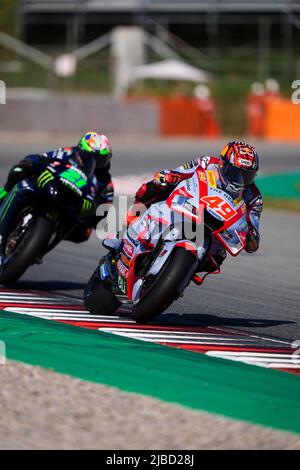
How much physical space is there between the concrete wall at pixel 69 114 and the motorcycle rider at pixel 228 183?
25.1 m

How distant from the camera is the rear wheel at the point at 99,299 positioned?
8.92m

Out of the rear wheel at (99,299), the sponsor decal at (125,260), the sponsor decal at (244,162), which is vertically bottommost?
the rear wheel at (99,299)

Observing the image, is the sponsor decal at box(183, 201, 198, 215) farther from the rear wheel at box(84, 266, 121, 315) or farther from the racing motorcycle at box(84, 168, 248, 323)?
the rear wheel at box(84, 266, 121, 315)

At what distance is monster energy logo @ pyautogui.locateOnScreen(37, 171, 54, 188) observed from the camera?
1030 cm

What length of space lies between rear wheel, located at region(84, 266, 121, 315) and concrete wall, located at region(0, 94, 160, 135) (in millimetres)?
24713

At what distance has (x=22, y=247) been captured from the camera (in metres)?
10.0

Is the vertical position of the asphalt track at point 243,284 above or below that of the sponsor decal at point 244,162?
below

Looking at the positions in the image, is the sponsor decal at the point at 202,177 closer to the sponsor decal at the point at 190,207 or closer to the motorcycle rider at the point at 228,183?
the motorcycle rider at the point at 228,183

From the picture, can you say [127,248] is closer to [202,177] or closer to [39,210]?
[202,177]

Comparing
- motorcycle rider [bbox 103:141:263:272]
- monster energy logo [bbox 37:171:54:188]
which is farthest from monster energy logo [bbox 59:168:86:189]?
motorcycle rider [bbox 103:141:263:272]

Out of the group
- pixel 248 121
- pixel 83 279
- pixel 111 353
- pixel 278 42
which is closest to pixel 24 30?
pixel 278 42

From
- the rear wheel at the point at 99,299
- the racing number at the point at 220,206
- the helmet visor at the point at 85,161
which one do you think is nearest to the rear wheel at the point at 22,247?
the helmet visor at the point at 85,161

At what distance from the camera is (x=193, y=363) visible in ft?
23.4

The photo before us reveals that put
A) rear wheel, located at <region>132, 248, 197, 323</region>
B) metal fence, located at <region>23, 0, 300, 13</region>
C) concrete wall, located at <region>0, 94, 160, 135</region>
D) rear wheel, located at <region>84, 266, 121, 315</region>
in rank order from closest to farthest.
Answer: rear wheel, located at <region>132, 248, 197, 323</region>, rear wheel, located at <region>84, 266, 121, 315</region>, concrete wall, located at <region>0, 94, 160, 135</region>, metal fence, located at <region>23, 0, 300, 13</region>
